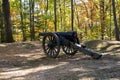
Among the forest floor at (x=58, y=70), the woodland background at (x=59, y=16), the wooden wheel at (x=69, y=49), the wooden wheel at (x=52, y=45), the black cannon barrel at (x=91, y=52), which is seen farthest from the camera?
the woodland background at (x=59, y=16)

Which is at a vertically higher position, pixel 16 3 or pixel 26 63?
pixel 16 3

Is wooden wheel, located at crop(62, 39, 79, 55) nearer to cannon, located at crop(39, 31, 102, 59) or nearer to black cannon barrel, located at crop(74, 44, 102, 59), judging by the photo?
cannon, located at crop(39, 31, 102, 59)

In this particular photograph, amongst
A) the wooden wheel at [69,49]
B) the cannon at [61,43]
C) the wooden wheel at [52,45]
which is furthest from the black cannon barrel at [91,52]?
the wooden wheel at [52,45]

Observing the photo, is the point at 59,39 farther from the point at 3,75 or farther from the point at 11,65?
the point at 3,75

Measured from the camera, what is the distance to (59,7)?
127 ft

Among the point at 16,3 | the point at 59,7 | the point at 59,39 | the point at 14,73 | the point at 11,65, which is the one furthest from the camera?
the point at 59,7

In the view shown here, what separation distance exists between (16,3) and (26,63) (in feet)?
83.3

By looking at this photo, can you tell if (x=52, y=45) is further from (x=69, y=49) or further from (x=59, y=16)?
(x=59, y=16)

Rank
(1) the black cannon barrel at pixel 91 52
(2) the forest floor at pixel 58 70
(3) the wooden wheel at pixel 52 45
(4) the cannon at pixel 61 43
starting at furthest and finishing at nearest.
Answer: (3) the wooden wheel at pixel 52 45, (4) the cannon at pixel 61 43, (1) the black cannon barrel at pixel 91 52, (2) the forest floor at pixel 58 70

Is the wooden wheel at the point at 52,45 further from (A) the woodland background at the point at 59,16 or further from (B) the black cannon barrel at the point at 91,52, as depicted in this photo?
(A) the woodland background at the point at 59,16

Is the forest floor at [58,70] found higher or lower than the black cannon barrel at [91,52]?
lower

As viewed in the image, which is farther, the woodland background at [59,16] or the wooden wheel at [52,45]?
the woodland background at [59,16]

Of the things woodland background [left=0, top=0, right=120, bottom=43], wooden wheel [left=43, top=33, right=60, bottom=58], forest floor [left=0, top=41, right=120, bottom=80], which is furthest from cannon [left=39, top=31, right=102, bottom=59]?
woodland background [left=0, top=0, right=120, bottom=43]

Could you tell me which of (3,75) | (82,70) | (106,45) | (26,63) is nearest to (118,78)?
(82,70)
